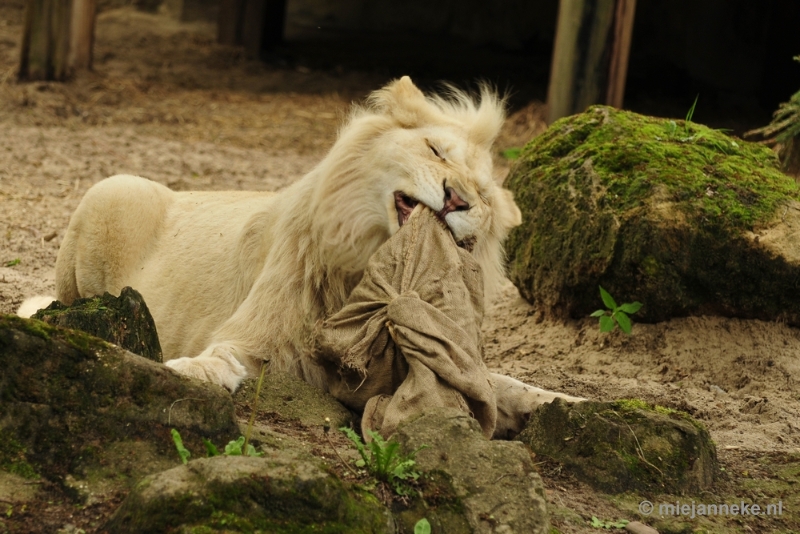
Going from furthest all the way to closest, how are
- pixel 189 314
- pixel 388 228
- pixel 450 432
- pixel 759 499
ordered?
1. pixel 189 314
2. pixel 388 228
3. pixel 759 499
4. pixel 450 432

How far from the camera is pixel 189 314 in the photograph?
4.99 meters

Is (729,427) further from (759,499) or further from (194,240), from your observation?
(194,240)

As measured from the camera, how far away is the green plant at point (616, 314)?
5.20 m

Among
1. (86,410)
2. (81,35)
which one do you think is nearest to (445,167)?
(86,410)

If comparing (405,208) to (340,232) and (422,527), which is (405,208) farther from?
(422,527)

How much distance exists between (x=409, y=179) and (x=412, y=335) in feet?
2.39

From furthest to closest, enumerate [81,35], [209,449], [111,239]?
1. [81,35]
2. [111,239]
3. [209,449]

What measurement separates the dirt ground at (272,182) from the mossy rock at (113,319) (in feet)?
3.25

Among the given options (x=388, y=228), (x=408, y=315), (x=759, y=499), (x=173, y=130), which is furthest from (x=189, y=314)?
(x=173, y=130)

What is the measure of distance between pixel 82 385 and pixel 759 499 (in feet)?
7.51

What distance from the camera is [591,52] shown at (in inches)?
361

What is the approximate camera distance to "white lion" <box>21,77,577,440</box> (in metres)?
3.93

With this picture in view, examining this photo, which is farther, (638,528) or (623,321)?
(623,321)

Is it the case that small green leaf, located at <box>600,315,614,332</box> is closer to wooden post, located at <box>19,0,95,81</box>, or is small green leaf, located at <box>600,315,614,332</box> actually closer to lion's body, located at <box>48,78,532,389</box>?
lion's body, located at <box>48,78,532,389</box>
